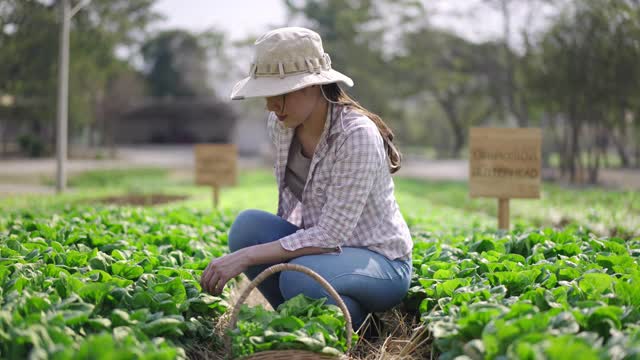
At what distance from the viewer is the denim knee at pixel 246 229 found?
A: 12.0 feet

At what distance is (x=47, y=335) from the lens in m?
2.43

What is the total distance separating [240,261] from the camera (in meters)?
3.14

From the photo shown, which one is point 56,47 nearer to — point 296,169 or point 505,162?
point 505,162

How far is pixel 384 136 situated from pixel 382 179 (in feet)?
0.78

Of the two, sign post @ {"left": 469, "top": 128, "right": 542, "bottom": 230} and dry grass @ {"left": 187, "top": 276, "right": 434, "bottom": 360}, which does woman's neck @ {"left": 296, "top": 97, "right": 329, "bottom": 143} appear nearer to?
dry grass @ {"left": 187, "top": 276, "right": 434, "bottom": 360}

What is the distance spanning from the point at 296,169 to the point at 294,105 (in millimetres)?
506

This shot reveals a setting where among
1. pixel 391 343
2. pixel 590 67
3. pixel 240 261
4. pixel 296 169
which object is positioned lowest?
pixel 391 343

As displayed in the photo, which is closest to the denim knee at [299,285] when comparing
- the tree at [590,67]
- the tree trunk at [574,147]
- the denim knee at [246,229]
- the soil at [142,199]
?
the denim knee at [246,229]

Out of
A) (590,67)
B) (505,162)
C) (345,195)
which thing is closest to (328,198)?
(345,195)

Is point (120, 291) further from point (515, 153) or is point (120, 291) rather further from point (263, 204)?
point (263, 204)

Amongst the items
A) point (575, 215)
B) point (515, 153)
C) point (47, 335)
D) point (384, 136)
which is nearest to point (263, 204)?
point (575, 215)

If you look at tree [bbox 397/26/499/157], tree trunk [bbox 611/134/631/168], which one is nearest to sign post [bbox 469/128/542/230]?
tree trunk [bbox 611/134/631/168]

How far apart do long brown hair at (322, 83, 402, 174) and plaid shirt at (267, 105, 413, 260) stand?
0.05 m

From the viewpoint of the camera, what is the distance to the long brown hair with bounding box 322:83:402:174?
3.48 m
